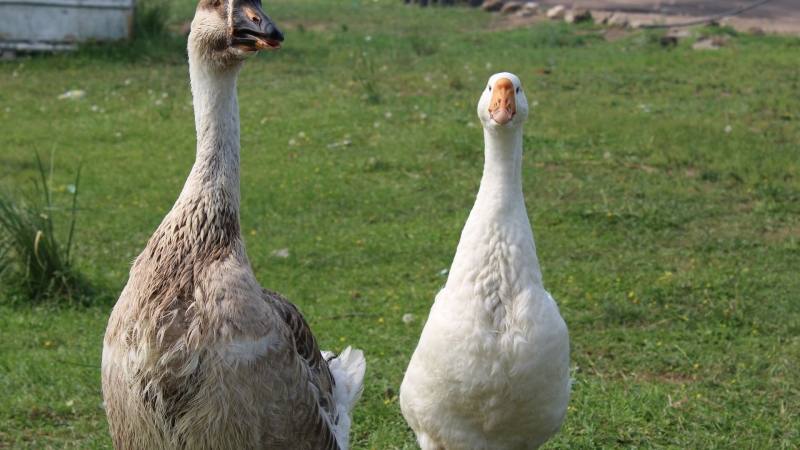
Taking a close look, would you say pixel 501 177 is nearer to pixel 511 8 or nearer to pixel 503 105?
pixel 503 105

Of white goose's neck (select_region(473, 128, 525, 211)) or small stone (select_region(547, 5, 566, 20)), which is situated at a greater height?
white goose's neck (select_region(473, 128, 525, 211))

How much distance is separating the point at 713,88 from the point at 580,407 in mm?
7553

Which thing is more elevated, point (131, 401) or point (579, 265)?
point (131, 401)

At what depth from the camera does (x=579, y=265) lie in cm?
666

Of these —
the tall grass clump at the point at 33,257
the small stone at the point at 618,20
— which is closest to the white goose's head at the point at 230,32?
the tall grass clump at the point at 33,257

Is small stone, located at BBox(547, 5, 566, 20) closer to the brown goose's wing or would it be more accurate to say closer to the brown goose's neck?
the brown goose's wing

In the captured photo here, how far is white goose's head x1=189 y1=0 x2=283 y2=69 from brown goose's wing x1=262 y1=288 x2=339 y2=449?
3.17 ft

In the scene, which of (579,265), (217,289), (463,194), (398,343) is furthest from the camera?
(463,194)

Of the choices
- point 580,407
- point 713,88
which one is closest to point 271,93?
point 713,88

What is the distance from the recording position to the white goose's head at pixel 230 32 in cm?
316

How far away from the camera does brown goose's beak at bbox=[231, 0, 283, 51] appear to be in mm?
3141

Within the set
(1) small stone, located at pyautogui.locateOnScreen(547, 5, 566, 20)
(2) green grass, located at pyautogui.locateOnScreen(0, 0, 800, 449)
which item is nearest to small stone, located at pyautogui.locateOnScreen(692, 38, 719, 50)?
(2) green grass, located at pyautogui.locateOnScreen(0, 0, 800, 449)

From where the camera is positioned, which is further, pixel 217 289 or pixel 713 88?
pixel 713 88

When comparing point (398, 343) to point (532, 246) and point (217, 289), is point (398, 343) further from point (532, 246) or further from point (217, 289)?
point (217, 289)
